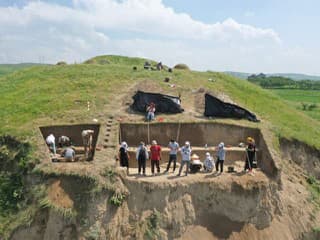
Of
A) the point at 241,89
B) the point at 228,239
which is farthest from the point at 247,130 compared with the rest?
the point at 241,89

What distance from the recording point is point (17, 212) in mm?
13195

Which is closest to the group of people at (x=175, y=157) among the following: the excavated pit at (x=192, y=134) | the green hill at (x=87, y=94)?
the excavated pit at (x=192, y=134)

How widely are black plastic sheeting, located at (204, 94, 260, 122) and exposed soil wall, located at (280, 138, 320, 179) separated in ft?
6.76

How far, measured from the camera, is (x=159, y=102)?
19.9 m

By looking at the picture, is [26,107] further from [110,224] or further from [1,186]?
[110,224]

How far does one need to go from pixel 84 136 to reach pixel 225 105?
7.54m

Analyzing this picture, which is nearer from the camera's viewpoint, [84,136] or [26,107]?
[84,136]

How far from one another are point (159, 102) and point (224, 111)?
338 centimetres

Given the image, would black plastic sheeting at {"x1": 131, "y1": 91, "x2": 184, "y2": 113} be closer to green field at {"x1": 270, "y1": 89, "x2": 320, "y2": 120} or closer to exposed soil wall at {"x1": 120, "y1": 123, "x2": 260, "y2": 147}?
exposed soil wall at {"x1": 120, "y1": 123, "x2": 260, "y2": 147}

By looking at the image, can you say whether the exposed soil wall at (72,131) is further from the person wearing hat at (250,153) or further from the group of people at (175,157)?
the person wearing hat at (250,153)

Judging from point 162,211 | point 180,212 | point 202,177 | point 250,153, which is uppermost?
point 250,153

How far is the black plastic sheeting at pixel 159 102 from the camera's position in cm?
1977

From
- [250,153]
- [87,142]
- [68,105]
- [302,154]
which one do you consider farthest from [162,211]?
[68,105]

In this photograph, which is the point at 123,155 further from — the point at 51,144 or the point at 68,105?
the point at 68,105
